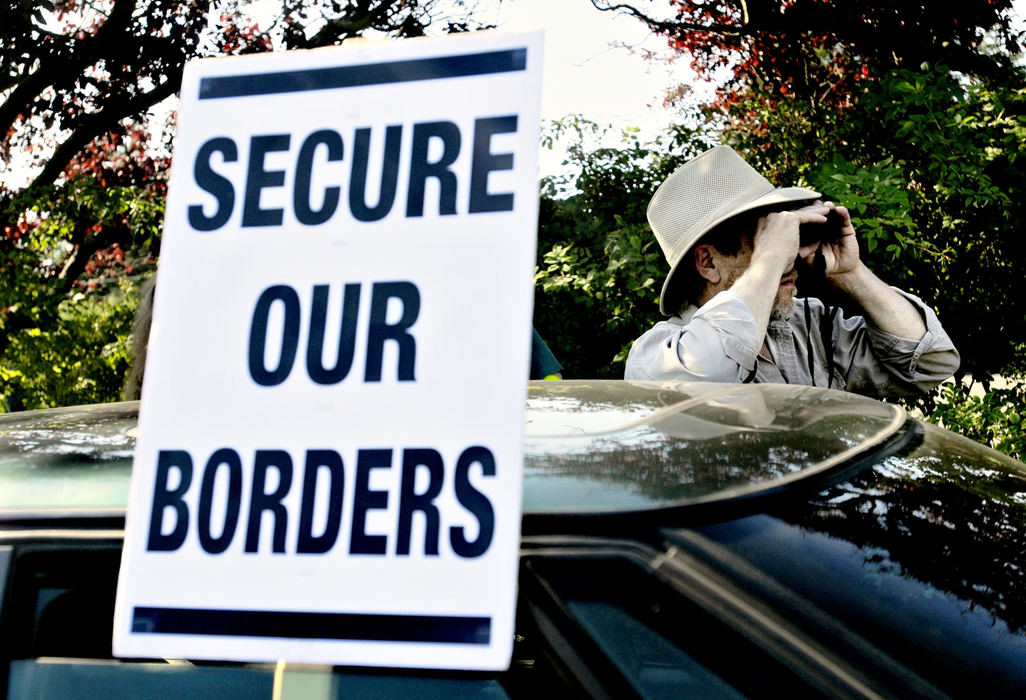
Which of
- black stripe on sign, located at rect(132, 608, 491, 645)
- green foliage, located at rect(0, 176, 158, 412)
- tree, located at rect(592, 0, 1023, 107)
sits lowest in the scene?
black stripe on sign, located at rect(132, 608, 491, 645)

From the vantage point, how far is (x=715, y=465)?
53.6 inches

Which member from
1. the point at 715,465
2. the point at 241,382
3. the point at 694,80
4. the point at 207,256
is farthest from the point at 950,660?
the point at 694,80

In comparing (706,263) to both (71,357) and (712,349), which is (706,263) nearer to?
(712,349)

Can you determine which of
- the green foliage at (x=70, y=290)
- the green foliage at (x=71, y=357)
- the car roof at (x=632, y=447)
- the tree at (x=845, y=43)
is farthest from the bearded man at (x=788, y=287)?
the green foliage at (x=71, y=357)

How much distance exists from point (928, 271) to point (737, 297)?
2.46 metres

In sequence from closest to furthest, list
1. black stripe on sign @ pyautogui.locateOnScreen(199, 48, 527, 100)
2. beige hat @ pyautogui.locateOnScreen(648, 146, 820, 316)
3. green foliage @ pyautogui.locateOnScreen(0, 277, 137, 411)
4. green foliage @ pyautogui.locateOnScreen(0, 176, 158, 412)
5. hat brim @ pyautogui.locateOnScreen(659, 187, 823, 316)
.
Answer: black stripe on sign @ pyautogui.locateOnScreen(199, 48, 527, 100) → hat brim @ pyautogui.locateOnScreen(659, 187, 823, 316) → beige hat @ pyautogui.locateOnScreen(648, 146, 820, 316) → green foliage @ pyautogui.locateOnScreen(0, 176, 158, 412) → green foliage @ pyautogui.locateOnScreen(0, 277, 137, 411)

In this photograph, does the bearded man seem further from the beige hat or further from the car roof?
the car roof

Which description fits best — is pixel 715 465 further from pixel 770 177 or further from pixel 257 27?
pixel 257 27

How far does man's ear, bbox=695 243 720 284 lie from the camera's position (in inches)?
122

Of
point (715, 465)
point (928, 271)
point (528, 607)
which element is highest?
point (928, 271)

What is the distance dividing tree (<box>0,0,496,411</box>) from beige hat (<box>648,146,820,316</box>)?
3605mm

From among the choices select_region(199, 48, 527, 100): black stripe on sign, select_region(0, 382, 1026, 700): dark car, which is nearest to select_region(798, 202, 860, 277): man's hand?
select_region(0, 382, 1026, 700): dark car

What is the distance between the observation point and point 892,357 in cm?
298

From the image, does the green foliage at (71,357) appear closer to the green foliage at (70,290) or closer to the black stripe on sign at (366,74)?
the green foliage at (70,290)
